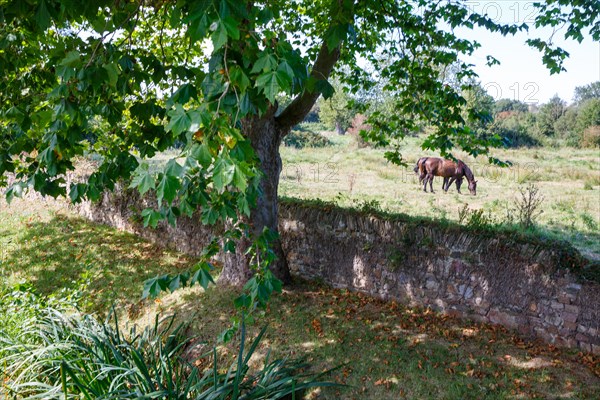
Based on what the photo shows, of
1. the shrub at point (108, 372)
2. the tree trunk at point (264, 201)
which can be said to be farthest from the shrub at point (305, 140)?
the shrub at point (108, 372)

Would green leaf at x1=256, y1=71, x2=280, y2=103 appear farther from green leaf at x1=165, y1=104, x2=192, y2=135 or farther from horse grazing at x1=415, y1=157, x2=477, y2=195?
horse grazing at x1=415, y1=157, x2=477, y2=195

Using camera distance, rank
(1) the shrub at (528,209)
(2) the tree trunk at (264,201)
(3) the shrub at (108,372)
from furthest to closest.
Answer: (1) the shrub at (528,209) → (2) the tree trunk at (264,201) → (3) the shrub at (108,372)

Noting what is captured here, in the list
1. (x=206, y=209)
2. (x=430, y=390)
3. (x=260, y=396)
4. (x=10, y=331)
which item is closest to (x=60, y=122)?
(x=206, y=209)

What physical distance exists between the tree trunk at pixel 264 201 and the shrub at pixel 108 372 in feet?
5.95

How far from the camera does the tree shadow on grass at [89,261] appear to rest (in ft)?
25.7

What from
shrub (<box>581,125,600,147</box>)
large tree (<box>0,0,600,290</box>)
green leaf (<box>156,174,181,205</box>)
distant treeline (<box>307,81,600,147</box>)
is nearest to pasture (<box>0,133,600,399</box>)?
large tree (<box>0,0,600,290</box>)

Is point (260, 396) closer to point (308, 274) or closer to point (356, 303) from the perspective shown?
point (356, 303)

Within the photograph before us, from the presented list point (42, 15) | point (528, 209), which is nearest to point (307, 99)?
point (42, 15)

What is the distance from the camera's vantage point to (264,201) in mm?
6691

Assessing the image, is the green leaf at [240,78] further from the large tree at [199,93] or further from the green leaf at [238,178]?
the green leaf at [238,178]

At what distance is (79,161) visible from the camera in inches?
572

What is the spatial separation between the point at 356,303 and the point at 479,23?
15.0 ft

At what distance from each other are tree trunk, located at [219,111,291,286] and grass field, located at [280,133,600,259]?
66.0 inches

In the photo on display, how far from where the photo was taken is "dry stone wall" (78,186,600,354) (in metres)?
5.30
